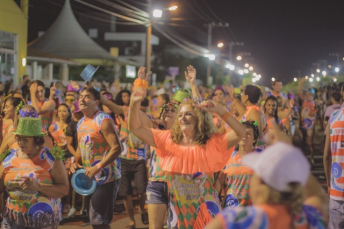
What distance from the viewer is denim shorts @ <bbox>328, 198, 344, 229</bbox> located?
5.22 metres

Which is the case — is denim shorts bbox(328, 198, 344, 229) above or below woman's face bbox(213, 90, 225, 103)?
below

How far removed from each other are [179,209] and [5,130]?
3.48 metres

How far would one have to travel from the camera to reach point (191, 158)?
16.0ft

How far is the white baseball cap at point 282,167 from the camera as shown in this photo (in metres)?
2.51

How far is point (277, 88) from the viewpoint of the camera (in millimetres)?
13164

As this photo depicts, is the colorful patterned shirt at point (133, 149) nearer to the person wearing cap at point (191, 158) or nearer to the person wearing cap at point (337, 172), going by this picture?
the person wearing cap at point (191, 158)

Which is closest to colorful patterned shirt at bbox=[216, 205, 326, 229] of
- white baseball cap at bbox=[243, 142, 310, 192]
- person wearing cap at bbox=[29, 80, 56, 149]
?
white baseball cap at bbox=[243, 142, 310, 192]

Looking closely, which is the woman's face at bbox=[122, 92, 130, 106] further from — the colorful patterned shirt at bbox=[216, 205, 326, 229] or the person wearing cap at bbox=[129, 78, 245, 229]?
the colorful patterned shirt at bbox=[216, 205, 326, 229]

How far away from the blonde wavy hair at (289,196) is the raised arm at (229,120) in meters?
1.87

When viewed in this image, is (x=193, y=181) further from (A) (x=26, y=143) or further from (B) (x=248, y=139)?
(A) (x=26, y=143)

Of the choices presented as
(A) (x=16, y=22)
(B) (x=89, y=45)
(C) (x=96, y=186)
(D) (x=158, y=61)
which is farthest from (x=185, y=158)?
(D) (x=158, y=61)

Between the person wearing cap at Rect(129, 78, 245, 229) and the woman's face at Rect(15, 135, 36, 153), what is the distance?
942mm

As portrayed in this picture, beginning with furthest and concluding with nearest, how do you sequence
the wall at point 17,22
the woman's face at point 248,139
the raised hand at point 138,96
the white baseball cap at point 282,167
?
the wall at point 17,22
the woman's face at point 248,139
the raised hand at point 138,96
the white baseball cap at point 282,167

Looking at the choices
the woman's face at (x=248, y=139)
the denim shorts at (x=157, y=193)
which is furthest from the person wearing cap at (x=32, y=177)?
the woman's face at (x=248, y=139)
